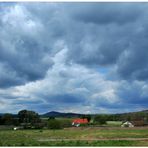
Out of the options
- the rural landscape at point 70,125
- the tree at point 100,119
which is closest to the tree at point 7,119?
the rural landscape at point 70,125

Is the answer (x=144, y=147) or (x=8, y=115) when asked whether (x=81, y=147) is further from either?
(x=8, y=115)

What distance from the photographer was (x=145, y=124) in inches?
1120

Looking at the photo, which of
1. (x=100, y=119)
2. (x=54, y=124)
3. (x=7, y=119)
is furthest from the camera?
(x=100, y=119)

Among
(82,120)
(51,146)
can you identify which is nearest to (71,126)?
(82,120)

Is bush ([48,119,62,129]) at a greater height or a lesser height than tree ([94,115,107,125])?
lesser

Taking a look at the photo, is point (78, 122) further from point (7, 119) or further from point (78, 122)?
point (7, 119)

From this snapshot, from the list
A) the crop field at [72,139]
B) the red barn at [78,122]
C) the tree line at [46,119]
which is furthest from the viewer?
the red barn at [78,122]

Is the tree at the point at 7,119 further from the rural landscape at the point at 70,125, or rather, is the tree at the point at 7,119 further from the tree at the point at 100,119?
the tree at the point at 100,119

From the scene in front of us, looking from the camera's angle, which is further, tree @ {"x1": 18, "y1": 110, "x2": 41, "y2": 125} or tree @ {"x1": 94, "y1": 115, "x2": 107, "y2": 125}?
tree @ {"x1": 94, "y1": 115, "x2": 107, "y2": 125}

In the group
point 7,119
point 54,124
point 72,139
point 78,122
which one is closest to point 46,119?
point 54,124

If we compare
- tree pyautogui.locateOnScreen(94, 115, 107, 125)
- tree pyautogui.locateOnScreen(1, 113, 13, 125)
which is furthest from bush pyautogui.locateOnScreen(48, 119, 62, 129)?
tree pyautogui.locateOnScreen(1, 113, 13, 125)

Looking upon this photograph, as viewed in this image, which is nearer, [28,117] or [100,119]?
[28,117]

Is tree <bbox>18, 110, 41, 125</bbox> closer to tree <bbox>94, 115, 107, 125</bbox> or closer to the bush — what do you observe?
the bush

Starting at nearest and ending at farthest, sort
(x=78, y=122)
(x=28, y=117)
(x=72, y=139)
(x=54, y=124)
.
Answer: (x=72, y=139) → (x=28, y=117) → (x=54, y=124) → (x=78, y=122)
